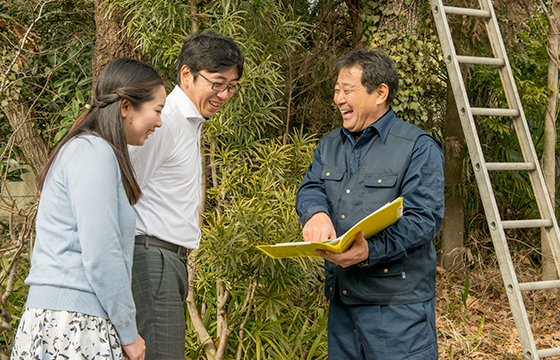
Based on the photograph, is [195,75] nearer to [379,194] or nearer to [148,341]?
[379,194]

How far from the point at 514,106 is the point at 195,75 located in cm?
185

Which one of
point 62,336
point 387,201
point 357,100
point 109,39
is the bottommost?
point 62,336

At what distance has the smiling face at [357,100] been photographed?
6.52 ft

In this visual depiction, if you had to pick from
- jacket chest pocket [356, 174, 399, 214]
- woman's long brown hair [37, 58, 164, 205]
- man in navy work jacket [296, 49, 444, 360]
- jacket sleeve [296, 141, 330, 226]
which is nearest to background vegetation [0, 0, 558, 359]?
jacket sleeve [296, 141, 330, 226]

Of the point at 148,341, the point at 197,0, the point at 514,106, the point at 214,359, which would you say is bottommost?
the point at 214,359

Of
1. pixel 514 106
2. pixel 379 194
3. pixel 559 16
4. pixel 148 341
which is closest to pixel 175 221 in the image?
pixel 148 341

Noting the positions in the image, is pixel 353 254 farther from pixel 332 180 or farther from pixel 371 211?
pixel 332 180

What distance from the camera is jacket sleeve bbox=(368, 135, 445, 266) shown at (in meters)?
1.76

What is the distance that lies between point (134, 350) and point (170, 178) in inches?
22.5

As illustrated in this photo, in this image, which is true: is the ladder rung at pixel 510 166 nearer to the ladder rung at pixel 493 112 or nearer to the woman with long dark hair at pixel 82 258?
the ladder rung at pixel 493 112

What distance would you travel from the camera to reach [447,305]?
163 inches

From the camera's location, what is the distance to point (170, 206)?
1.69 metres

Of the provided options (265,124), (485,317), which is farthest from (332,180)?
(485,317)

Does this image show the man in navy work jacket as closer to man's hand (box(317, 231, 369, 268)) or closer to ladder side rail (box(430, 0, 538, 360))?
man's hand (box(317, 231, 369, 268))
